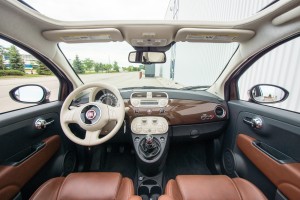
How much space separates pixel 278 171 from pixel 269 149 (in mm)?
245

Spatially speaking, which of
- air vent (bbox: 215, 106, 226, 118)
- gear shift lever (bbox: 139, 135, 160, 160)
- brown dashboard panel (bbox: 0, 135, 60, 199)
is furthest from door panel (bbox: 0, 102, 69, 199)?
air vent (bbox: 215, 106, 226, 118)

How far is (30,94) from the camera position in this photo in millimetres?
1961

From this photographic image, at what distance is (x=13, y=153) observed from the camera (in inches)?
58.6

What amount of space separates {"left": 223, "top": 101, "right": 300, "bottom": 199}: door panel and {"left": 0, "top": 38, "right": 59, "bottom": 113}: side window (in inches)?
91.2

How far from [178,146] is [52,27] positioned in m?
2.33

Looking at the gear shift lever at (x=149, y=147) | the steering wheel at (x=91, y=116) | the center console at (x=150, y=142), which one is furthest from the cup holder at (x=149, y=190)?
the steering wheel at (x=91, y=116)

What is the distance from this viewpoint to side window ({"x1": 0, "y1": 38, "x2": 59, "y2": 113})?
1790 millimetres

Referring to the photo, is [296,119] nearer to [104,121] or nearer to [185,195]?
[185,195]

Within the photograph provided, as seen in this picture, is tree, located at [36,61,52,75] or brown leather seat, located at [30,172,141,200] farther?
tree, located at [36,61,52,75]

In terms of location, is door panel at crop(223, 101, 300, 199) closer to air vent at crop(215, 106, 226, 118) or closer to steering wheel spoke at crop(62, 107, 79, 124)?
air vent at crop(215, 106, 226, 118)

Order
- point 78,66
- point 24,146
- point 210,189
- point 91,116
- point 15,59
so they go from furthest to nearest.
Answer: point 78,66 → point 15,59 → point 91,116 → point 24,146 → point 210,189

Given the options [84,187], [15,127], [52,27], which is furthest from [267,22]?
[15,127]

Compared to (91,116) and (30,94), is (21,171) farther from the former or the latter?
(30,94)

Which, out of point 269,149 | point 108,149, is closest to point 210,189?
point 269,149
